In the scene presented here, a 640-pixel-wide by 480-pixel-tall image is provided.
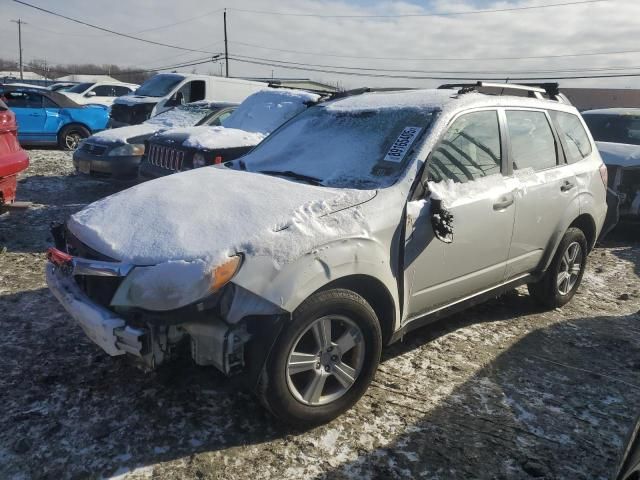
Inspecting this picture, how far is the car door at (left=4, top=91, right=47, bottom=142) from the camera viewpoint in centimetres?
→ 1204

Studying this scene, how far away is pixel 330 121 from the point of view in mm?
3869

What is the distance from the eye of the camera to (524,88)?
4.30 metres

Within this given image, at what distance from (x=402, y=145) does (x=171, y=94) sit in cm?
1024

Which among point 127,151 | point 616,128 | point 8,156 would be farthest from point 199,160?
point 616,128

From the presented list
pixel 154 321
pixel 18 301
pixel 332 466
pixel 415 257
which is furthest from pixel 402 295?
pixel 18 301

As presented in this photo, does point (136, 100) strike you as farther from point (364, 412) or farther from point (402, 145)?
point (364, 412)

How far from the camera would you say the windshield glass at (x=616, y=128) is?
806 cm

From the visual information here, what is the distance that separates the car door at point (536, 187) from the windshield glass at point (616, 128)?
4612 mm

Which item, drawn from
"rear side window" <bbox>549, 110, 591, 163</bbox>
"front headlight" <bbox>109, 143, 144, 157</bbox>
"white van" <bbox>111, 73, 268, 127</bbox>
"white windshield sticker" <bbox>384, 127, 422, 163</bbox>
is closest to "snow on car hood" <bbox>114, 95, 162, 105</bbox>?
"white van" <bbox>111, 73, 268, 127</bbox>

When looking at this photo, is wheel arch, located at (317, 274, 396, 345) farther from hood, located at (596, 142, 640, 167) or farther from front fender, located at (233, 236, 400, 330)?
hood, located at (596, 142, 640, 167)

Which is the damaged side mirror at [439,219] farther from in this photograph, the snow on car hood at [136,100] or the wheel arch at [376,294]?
the snow on car hood at [136,100]

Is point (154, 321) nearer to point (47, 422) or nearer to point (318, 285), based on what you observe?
point (318, 285)

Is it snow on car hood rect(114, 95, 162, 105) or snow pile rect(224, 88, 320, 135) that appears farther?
snow on car hood rect(114, 95, 162, 105)

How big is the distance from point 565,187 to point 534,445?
225 cm
